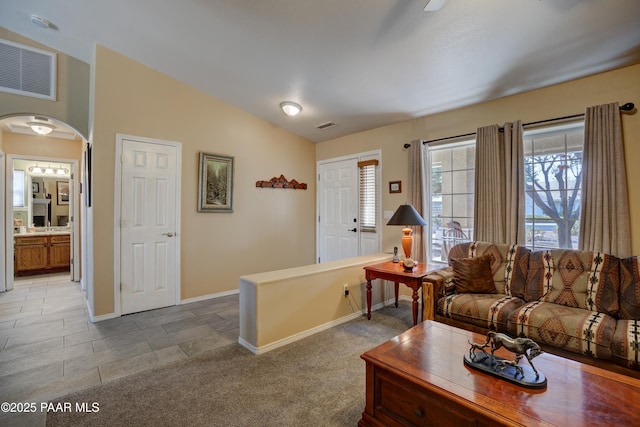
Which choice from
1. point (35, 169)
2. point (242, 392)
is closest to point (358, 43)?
point (242, 392)

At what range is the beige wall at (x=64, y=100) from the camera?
132 inches

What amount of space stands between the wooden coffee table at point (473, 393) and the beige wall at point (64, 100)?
4.40m

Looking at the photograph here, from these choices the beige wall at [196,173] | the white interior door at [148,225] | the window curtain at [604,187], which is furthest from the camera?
the white interior door at [148,225]

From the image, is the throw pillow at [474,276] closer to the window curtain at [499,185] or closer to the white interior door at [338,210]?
the window curtain at [499,185]

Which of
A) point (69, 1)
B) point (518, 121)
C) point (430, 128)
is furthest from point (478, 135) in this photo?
point (69, 1)

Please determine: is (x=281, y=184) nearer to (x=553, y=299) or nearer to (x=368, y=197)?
(x=368, y=197)

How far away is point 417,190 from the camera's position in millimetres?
3801

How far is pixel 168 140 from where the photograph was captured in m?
3.85

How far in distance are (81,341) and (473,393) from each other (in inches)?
130

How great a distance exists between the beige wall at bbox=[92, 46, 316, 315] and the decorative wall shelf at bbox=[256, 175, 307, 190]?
7cm

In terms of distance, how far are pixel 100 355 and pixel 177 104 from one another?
2999 mm

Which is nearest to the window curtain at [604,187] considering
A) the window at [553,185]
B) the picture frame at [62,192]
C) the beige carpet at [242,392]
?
the window at [553,185]

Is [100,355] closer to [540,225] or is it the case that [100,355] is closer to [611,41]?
[540,225]

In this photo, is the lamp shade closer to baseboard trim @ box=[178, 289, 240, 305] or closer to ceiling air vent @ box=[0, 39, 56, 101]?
baseboard trim @ box=[178, 289, 240, 305]
